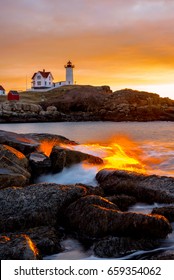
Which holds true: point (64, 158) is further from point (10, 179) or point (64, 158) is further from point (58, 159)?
point (10, 179)

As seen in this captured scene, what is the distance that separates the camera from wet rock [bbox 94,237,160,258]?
592 centimetres

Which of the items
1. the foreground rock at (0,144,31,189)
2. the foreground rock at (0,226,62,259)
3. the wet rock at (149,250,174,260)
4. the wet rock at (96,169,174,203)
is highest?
the foreground rock at (0,144,31,189)

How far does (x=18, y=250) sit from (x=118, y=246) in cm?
174

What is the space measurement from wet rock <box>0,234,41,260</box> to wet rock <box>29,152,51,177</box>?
573cm

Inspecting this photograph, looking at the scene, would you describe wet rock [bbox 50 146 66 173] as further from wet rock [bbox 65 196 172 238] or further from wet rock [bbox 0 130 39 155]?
wet rock [bbox 65 196 172 238]

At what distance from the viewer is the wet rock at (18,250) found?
5.14m

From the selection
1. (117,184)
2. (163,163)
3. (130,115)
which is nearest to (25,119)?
(130,115)

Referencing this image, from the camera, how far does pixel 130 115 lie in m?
75.2

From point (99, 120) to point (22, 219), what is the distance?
67.4 meters

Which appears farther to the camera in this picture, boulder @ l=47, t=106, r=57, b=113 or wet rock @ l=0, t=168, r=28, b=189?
boulder @ l=47, t=106, r=57, b=113

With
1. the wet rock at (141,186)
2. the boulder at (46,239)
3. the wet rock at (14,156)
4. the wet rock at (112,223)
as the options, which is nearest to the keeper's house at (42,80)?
the wet rock at (14,156)

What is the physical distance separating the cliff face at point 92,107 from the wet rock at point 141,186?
61.0 metres

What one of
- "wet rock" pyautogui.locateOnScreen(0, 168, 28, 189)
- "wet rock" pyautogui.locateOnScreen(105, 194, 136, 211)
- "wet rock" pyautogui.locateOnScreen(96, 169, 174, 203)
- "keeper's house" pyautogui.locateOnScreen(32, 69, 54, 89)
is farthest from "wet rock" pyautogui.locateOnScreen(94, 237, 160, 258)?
"keeper's house" pyautogui.locateOnScreen(32, 69, 54, 89)

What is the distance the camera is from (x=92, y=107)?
77.2 m
